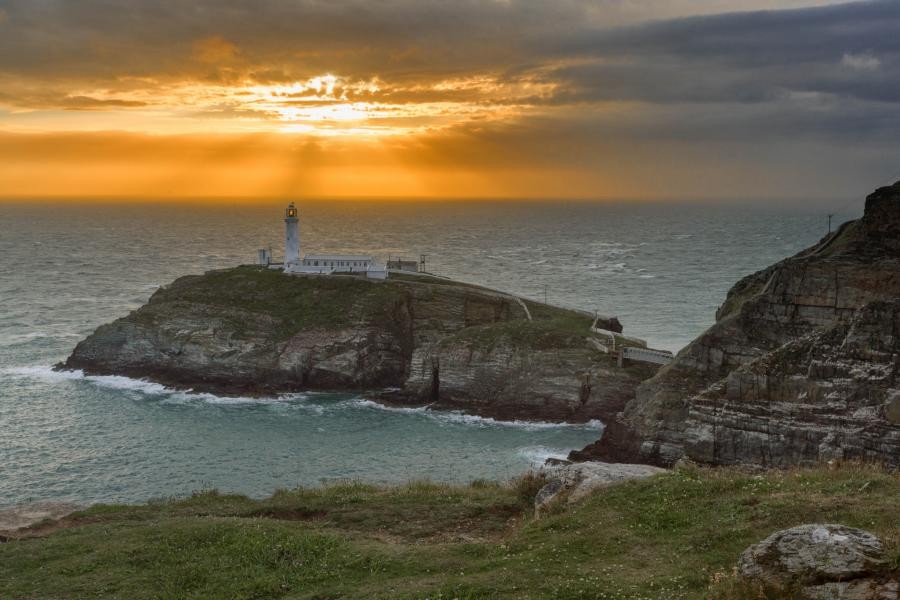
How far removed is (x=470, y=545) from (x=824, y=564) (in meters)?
8.73

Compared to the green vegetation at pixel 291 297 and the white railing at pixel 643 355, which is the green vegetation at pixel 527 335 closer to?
the white railing at pixel 643 355

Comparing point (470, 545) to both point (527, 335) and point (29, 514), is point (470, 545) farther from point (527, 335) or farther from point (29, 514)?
point (527, 335)

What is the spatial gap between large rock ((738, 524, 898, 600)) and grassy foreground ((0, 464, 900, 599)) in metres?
0.46

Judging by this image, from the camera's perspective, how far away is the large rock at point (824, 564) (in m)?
12.3

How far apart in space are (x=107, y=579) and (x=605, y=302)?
274 feet

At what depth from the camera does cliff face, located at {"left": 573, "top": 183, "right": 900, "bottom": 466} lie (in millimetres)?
34344

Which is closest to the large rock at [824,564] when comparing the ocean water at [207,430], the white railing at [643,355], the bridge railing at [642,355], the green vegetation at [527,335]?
the ocean water at [207,430]

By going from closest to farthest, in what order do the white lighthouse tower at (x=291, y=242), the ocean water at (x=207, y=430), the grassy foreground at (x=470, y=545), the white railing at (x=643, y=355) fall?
1. the grassy foreground at (x=470, y=545)
2. the ocean water at (x=207, y=430)
3. the white railing at (x=643, y=355)
4. the white lighthouse tower at (x=291, y=242)

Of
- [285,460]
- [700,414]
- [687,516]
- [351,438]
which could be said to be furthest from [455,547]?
[351,438]

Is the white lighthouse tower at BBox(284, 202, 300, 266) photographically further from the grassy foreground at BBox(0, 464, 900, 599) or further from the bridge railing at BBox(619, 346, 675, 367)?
the grassy foreground at BBox(0, 464, 900, 599)

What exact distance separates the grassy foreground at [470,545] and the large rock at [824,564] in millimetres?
461

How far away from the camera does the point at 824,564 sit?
12656 mm

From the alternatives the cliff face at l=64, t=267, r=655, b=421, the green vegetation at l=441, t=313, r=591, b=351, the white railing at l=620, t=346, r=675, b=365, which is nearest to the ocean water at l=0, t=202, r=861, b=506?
the cliff face at l=64, t=267, r=655, b=421

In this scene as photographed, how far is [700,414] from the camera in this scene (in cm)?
3856
